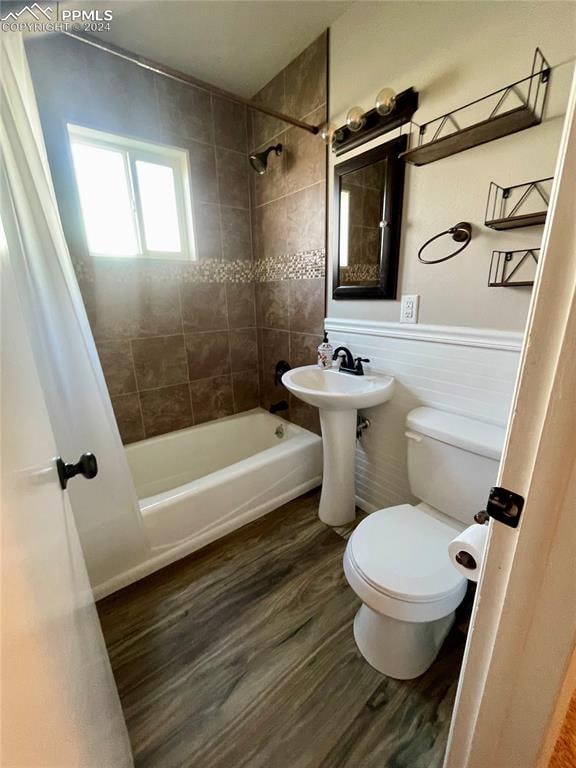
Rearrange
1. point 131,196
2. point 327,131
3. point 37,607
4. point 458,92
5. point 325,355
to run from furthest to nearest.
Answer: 1. point 131,196
2. point 325,355
3. point 327,131
4. point 458,92
5. point 37,607

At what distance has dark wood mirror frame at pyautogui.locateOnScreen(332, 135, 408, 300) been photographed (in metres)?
1.39

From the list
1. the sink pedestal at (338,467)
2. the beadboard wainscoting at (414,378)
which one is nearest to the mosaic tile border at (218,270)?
the beadboard wainscoting at (414,378)

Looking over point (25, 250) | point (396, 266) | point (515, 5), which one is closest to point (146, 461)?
point (25, 250)

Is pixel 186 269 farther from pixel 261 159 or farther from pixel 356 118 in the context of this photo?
pixel 356 118

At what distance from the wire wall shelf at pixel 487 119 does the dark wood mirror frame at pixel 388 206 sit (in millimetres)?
92

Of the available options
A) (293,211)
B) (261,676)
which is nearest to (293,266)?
(293,211)

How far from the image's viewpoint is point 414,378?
1497 millimetres

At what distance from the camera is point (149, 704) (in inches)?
41.2

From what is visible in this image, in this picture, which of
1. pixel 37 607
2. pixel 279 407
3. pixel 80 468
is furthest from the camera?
pixel 279 407

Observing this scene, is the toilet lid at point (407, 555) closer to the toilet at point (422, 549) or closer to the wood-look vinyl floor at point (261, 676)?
the toilet at point (422, 549)

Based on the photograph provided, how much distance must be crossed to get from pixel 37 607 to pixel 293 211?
6.78 ft

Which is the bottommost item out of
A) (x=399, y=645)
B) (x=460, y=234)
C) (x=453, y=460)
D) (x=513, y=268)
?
(x=399, y=645)

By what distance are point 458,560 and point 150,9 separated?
95.4 inches

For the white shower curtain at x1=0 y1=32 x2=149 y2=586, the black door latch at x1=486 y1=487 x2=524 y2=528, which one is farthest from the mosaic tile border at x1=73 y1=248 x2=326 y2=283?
the black door latch at x1=486 y1=487 x2=524 y2=528
